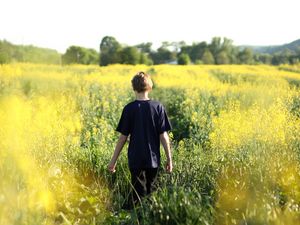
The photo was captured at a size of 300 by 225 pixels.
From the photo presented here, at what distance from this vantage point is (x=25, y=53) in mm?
7145

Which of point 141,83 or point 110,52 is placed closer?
point 141,83

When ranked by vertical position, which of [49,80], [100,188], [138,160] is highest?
[49,80]

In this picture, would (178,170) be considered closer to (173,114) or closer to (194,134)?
(194,134)

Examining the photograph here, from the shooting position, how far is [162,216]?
3574mm

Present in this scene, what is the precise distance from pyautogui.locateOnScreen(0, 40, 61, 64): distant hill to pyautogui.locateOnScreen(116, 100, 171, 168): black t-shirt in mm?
3174

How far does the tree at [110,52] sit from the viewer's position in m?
39.4

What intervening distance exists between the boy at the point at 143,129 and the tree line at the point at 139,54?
3184mm

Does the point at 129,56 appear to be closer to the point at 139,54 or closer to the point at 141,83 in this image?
the point at 139,54

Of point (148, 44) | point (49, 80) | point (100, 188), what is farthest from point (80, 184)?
point (148, 44)

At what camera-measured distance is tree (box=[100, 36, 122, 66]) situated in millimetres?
39362

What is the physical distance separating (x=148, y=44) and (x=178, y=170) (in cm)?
6500

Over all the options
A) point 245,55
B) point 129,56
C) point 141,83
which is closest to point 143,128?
point 141,83

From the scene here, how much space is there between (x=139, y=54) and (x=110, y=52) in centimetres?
557

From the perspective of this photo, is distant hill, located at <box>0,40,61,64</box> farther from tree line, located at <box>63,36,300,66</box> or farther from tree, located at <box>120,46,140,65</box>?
tree line, located at <box>63,36,300,66</box>
